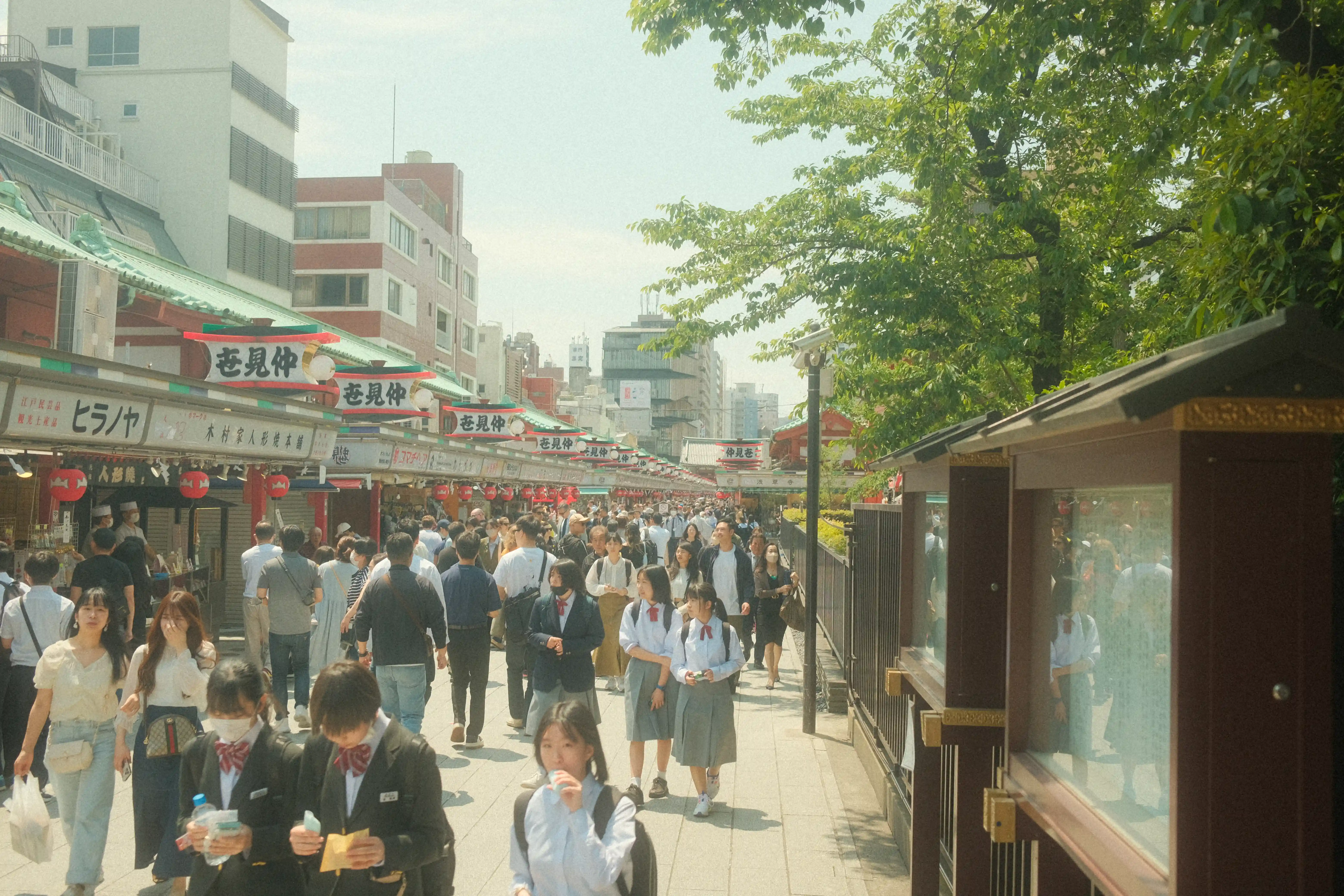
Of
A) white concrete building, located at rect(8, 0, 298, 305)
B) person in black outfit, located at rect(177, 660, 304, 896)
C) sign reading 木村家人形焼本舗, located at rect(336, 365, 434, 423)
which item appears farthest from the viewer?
white concrete building, located at rect(8, 0, 298, 305)

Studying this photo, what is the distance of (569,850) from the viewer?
379cm

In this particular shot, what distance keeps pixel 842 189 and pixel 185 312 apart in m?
10.1

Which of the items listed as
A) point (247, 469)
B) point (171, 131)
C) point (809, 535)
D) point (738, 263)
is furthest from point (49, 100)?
point (809, 535)

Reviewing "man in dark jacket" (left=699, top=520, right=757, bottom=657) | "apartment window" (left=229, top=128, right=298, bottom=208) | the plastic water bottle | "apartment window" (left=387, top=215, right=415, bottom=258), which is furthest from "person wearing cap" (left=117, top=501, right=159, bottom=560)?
"apartment window" (left=387, top=215, right=415, bottom=258)

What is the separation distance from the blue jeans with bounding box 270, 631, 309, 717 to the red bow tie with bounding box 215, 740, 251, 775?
631 cm

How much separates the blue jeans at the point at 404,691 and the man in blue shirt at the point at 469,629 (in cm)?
116

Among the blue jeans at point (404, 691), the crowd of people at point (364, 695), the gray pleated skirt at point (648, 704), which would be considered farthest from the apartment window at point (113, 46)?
the gray pleated skirt at point (648, 704)

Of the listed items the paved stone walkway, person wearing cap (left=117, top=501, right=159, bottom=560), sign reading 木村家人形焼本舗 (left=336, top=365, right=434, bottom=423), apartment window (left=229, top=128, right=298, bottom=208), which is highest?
apartment window (left=229, top=128, right=298, bottom=208)

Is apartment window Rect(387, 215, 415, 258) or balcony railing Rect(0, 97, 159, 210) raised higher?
apartment window Rect(387, 215, 415, 258)

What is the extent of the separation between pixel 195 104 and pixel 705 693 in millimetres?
25551

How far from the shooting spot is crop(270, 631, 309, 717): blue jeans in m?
10.5

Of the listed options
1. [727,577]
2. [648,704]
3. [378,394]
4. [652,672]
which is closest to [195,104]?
[378,394]

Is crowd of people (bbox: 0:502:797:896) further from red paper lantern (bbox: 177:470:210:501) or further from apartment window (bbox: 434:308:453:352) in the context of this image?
apartment window (bbox: 434:308:453:352)

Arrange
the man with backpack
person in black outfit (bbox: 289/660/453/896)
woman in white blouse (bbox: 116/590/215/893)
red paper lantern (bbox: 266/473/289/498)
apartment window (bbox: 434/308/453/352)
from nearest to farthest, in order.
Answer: person in black outfit (bbox: 289/660/453/896), woman in white blouse (bbox: 116/590/215/893), the man with backpack, red paper lantern (bbox: 266/473/289/498), apartment window (bbox: 434/308/453/352)
